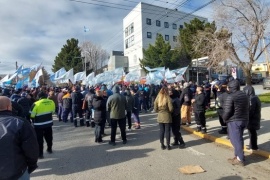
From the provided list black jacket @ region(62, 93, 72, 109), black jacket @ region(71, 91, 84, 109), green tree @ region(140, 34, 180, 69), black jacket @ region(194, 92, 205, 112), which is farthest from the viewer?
green tree @ region(140, 34, 180, 69)

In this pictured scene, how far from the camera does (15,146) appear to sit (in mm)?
3021

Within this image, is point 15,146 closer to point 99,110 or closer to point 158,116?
point 158,116

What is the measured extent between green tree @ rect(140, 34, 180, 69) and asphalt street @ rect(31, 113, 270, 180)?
32.4m

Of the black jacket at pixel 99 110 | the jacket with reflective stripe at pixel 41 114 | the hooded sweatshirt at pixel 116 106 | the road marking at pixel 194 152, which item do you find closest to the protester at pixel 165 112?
the road marking at pixel 194 152

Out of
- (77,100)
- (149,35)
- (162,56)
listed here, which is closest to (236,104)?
(77,100)

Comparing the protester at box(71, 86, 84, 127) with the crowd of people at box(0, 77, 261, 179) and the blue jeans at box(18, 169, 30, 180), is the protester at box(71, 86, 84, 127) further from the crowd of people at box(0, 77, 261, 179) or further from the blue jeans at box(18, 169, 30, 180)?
the blue jeans at box(18, 169, 30, 180)

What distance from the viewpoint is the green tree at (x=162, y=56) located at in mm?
40528

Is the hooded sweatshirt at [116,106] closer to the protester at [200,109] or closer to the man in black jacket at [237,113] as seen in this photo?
the protester at [200,109]

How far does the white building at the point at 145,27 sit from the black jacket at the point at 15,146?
49738 millimetres

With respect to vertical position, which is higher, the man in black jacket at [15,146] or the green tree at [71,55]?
the green tree at [71,55]

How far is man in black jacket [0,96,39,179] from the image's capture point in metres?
2.96

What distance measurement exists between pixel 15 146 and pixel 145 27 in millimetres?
52870

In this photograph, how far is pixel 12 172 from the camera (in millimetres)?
3027

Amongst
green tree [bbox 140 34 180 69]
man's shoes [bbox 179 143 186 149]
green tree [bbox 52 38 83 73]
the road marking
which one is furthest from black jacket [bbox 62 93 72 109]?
green tree [bbox 52 38 83 73]
